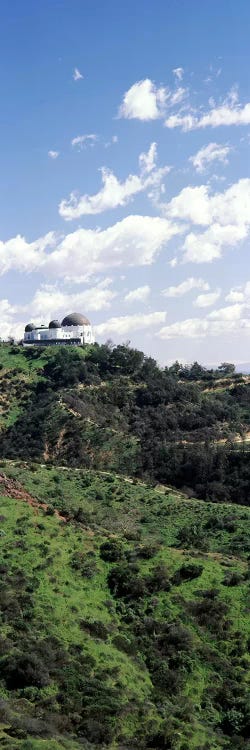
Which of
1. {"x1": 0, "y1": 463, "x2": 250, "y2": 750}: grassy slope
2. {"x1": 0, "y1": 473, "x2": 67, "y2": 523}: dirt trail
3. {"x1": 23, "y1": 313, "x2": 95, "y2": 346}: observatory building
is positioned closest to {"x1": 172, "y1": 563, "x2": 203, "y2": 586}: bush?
{"x1": 0, "y1": 463, "x2": 250, "y2": 750}: grassy slope

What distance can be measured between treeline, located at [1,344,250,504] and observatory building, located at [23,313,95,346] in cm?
1370

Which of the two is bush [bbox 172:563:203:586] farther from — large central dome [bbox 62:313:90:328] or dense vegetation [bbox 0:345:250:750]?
large central dome [bbox 62:313:90:328]

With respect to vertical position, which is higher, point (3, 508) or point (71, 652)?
point (3, 508)

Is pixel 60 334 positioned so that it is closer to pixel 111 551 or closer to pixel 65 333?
pixel 65 333

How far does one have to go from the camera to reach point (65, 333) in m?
125

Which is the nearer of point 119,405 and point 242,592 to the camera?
point 242,592

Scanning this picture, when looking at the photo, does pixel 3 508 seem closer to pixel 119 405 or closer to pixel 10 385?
pixel 119 405

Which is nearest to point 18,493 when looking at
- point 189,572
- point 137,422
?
point 189,572

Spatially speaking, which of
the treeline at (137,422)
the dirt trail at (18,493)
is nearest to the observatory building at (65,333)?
the treeline at (137,422)

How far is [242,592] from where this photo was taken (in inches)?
1284

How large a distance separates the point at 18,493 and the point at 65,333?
84.2 meters

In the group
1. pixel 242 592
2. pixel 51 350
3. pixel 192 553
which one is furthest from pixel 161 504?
pixel 51 350

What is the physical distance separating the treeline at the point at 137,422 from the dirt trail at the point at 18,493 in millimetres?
27792

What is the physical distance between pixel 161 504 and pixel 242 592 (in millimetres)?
23030
